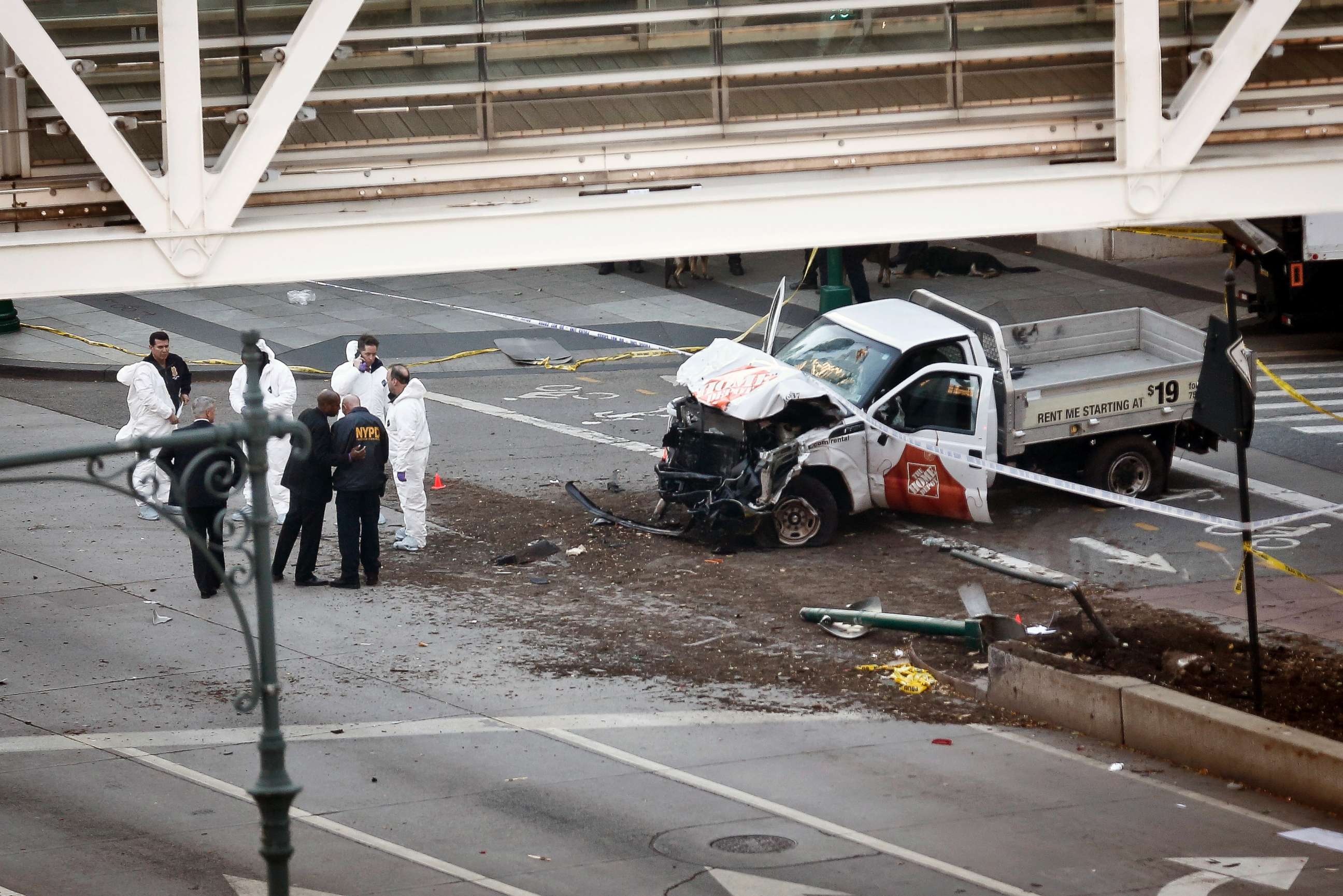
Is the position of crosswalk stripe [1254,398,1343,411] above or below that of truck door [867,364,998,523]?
below

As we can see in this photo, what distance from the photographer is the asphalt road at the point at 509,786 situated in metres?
8.48

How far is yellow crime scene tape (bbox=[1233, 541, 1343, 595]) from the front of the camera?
12123 millimetres

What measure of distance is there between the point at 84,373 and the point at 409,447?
346 inches

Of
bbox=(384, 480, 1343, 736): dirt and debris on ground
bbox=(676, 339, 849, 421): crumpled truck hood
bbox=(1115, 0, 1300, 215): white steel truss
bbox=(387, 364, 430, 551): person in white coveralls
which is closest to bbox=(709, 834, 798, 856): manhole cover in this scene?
bbox=(384, 480, 1343, 736): dirt and debris on ground

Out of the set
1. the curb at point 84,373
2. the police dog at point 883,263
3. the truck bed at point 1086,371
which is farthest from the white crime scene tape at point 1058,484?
Result: the police dog at point 883,263

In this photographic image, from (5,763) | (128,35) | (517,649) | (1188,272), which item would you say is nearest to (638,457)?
(517,649)

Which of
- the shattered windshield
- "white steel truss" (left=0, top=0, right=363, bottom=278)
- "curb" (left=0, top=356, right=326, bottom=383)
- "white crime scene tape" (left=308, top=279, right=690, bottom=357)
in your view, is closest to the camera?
"white steel truss" (left=0, top=0, right=363, bottom=278)

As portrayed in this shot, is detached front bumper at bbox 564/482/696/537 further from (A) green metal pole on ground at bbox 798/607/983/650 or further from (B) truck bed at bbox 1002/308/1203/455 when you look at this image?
(B) truck bed at bbox 1002/308/1203/455

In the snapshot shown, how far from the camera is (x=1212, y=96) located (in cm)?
777

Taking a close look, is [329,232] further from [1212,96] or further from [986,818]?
[986,818]

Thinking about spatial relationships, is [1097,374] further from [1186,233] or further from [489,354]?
[1186,233]

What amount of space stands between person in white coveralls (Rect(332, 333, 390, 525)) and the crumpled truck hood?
2789mm

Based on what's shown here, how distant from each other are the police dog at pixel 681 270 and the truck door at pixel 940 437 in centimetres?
1256

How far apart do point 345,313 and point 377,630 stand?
13.3 meters
